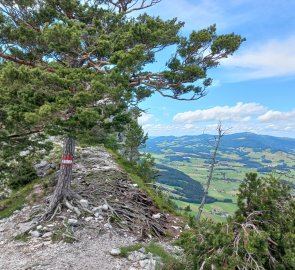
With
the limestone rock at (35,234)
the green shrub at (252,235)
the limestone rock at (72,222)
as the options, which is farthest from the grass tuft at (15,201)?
the green shrub at (252,235)

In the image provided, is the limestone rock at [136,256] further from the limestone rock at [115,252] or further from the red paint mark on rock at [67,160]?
the red paint mark on rock at [67,160]

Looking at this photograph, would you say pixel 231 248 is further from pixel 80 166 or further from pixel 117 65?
pixel 80 166

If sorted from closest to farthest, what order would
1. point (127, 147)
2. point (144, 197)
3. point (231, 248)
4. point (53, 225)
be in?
point (231, 248) < point (53, 225) < point (144, 197) < point (127, 147)

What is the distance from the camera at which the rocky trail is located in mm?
10859

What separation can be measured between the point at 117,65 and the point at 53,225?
7128 mm

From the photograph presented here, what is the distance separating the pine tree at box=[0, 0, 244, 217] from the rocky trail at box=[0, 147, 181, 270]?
130 cm

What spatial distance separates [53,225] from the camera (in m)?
13.1

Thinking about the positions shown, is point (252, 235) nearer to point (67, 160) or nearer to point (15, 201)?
point (67, 160)

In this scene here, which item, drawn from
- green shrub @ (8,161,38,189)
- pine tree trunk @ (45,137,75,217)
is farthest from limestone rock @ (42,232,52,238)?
green shrub @ (8,161,38,189)

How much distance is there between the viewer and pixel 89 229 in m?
13.0

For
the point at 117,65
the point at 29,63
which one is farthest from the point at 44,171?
the point at 117,65

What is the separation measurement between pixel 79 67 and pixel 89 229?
6.44 meters

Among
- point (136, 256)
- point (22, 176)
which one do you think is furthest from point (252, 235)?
point (22, 176)

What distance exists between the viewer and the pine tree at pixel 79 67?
1022cm
